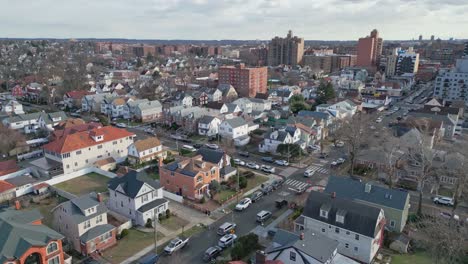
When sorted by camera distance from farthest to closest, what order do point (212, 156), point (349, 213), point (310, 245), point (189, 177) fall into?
point (212, 156), point (189, 177), point (349, 213), point (310, 245)

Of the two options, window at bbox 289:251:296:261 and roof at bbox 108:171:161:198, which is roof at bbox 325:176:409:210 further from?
roof at bbox 108:171:161:198

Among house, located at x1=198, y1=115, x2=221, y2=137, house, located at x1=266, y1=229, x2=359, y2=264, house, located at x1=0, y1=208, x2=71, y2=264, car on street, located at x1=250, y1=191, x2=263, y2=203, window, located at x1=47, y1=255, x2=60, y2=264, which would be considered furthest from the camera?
house, located at x1=198, y1=115, x2=221, y2=137

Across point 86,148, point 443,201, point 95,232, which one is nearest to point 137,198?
point 95,232

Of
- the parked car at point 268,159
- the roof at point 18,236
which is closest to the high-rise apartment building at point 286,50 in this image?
the parked car at point 268,159

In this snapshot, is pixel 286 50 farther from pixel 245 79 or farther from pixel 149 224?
pixel 149 224

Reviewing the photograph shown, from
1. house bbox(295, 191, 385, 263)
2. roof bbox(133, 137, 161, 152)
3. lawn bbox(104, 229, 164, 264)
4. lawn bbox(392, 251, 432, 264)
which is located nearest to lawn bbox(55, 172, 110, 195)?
roof bbox(133, 137, 161, 152)
